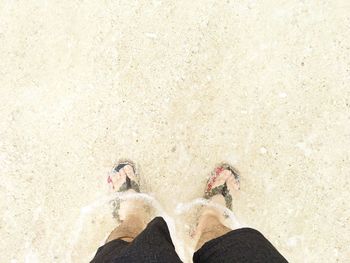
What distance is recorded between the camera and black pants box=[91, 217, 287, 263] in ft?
5.21

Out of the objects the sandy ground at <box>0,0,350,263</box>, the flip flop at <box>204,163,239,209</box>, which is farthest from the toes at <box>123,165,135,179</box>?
the flip flop at <box>204,163,239,209</box>

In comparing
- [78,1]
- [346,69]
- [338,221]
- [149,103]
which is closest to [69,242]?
[149,103]

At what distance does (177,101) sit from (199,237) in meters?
0.77

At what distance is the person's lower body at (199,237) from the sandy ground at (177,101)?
178 millimetres

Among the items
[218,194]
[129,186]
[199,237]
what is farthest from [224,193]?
[129,186]

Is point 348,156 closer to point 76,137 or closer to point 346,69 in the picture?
point 346,69

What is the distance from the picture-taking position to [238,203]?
242 centimetres

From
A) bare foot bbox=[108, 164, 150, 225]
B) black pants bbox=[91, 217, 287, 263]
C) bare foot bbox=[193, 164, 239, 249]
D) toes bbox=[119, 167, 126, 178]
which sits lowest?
black pants bbox=[91, 217, 287, 263]

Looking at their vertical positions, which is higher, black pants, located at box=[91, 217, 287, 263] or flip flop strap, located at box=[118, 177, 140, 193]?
flip flop strap, located at box=[118, 177, 140, 193]

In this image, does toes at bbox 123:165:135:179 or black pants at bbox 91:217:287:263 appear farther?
toes at bbox 123:165:135:179

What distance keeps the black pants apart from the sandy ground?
634 millimetres

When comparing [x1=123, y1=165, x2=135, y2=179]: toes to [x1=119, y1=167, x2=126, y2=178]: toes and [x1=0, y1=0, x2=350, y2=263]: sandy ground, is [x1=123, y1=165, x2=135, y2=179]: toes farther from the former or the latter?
[x1=0, y1=0, x2=350, y2=263]: sandy ground

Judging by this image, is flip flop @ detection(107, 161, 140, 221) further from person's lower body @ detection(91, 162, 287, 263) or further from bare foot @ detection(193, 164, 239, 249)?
bare foot @ detection(193, 164, 239, 249)

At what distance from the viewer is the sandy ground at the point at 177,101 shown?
237cm
